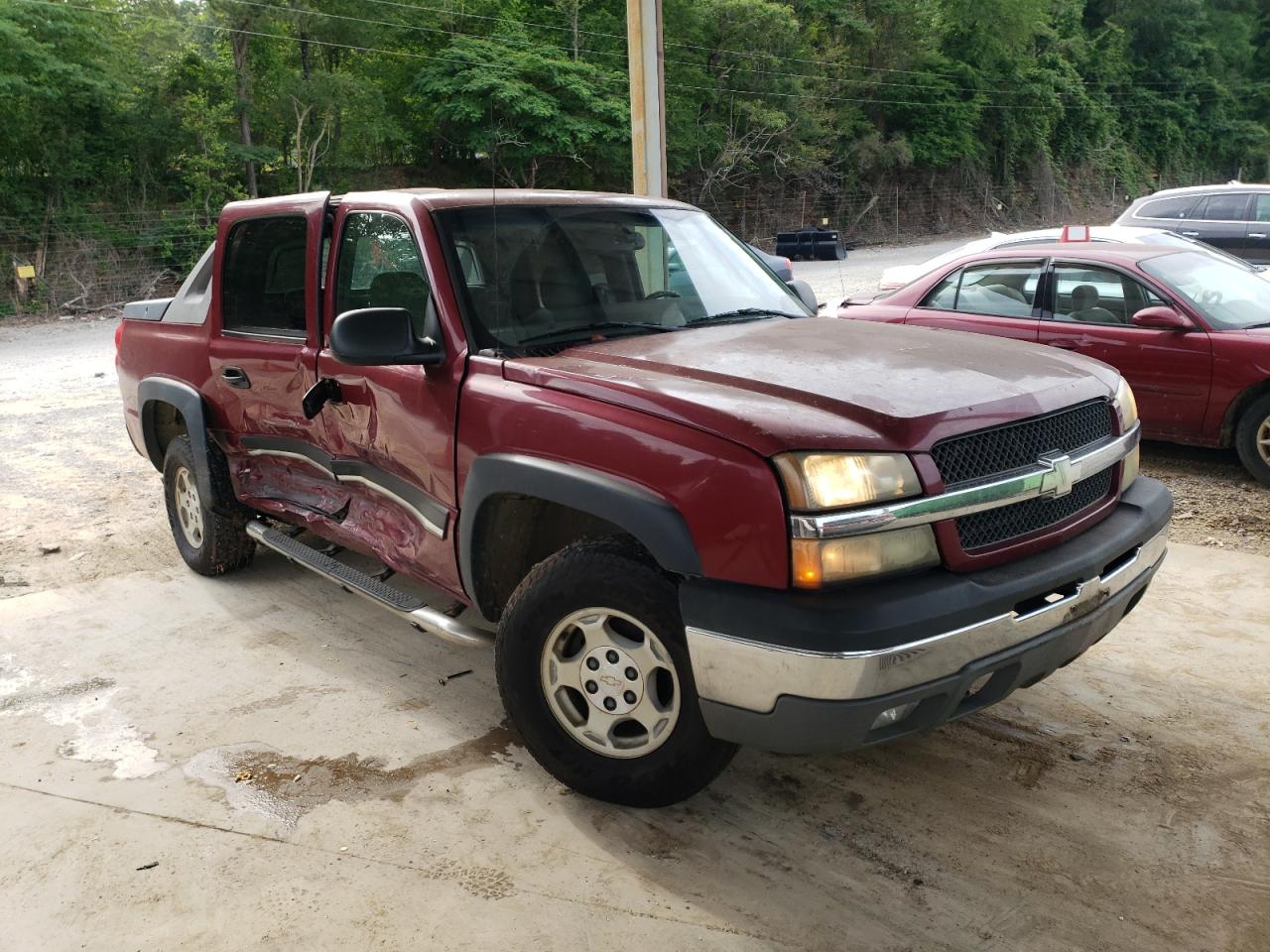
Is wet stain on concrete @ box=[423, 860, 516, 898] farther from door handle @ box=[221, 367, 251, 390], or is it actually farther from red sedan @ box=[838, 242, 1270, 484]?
red sedan @ box=[838, 242, 1270, 484]

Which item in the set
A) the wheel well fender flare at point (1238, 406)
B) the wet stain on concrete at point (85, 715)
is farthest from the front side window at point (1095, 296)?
the wet stain on concrete at point (85, 715)

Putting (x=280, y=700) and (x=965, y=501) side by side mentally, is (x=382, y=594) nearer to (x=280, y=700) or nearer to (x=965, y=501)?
(x=280, y=700)

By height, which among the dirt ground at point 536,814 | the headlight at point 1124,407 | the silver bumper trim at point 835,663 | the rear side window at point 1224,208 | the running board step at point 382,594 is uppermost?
the rear side window at point 1224,208

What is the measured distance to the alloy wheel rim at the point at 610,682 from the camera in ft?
9.78

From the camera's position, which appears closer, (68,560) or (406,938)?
(406,938)

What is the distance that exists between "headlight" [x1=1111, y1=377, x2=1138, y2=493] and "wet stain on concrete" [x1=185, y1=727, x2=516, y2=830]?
2.25 meters

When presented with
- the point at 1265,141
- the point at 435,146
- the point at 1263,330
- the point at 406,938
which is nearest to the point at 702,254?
the point at 406,938

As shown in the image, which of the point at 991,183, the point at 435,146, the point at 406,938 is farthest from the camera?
the point at 991,183

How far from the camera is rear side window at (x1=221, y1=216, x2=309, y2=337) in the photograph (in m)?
4.37

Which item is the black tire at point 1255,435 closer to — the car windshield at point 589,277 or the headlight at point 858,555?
the car windshield at point 589,277

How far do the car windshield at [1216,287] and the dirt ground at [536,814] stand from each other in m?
2.77

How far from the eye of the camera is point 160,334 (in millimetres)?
5348

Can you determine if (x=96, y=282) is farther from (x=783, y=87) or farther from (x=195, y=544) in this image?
(x=783, y=87)

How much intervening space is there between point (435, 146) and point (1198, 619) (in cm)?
2810
